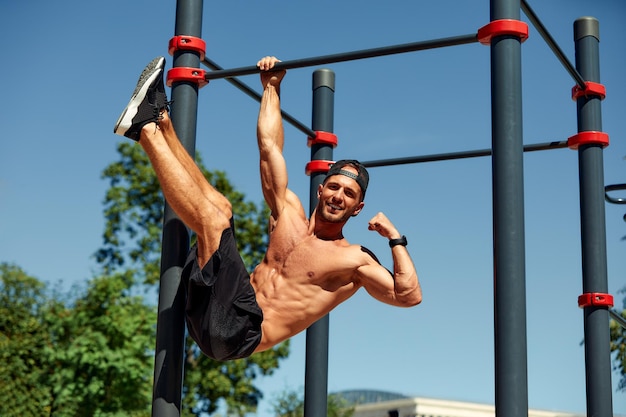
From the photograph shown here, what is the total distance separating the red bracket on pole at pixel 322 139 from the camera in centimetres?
690

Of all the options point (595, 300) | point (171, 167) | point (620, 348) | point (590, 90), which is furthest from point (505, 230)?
point (620, 348)

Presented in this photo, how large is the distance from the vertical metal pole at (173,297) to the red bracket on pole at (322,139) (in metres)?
1.74

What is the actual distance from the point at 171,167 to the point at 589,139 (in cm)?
311

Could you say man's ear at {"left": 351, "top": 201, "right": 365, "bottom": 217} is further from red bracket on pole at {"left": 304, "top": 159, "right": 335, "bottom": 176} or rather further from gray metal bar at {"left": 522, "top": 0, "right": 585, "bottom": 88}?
red bracket on pole at {"left": 304, "top": 159, "right": 335, "bottom": 176}

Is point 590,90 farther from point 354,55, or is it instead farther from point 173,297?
point 173,297

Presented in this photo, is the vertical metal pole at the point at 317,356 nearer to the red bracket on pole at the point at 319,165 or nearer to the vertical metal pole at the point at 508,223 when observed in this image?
the red bracket on pole at the point at 319,165

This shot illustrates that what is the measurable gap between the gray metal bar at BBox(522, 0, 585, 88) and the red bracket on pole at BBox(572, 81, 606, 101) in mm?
125

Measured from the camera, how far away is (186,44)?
5332mm

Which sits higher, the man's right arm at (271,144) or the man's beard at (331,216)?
the man's right arm at (271,144)

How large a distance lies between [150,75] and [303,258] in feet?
3.99

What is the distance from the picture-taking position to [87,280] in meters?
20.2

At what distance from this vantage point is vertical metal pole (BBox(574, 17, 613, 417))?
20.4 ft

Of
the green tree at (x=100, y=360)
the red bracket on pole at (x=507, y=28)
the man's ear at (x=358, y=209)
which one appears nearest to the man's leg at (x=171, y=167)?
the man's ear at (x=358, y=209)

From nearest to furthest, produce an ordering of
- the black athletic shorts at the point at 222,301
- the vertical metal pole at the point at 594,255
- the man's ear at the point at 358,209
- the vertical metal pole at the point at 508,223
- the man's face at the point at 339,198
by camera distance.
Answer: the vertical metal pole at the point at 508,223 → the black athletic shorts at the point at 222,301 → the man's face at the point at 339,198 → the man's ear at the point at 358,209 → the vertical metal pole at the point at 594,255
